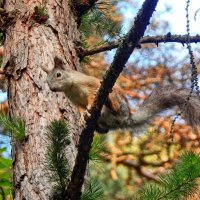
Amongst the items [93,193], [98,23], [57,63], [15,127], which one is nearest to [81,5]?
[98,23]

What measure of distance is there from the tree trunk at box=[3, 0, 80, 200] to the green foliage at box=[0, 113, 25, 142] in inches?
1.8

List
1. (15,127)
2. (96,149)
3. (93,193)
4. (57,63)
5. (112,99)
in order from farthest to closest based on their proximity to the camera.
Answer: (112,99) → (57,63) → (15,127) → (96,149) → (93,193)

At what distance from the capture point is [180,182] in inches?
61.8

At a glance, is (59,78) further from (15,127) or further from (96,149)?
(96,149)

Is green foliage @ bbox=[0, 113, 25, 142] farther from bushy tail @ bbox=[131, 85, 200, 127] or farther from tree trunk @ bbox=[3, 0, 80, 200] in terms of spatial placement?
bushy tail @ bbox=[131, 85, 200, 127]

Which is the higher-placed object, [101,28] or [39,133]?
[101,28]

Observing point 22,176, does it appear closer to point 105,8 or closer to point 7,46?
point 7,46

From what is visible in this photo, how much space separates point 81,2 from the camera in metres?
2.50

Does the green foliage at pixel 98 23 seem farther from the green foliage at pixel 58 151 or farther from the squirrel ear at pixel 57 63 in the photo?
the green foliage at pixel 58 151

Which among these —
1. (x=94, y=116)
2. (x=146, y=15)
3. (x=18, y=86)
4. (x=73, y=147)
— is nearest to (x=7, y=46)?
(x=18, y=86)

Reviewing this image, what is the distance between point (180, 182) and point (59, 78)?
0.84 m

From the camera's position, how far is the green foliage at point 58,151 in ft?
4.55

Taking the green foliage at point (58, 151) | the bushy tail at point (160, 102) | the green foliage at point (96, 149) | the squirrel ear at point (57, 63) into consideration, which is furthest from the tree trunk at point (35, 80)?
the bushy tail at point (160, 102)

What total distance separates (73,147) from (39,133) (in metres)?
0.13
